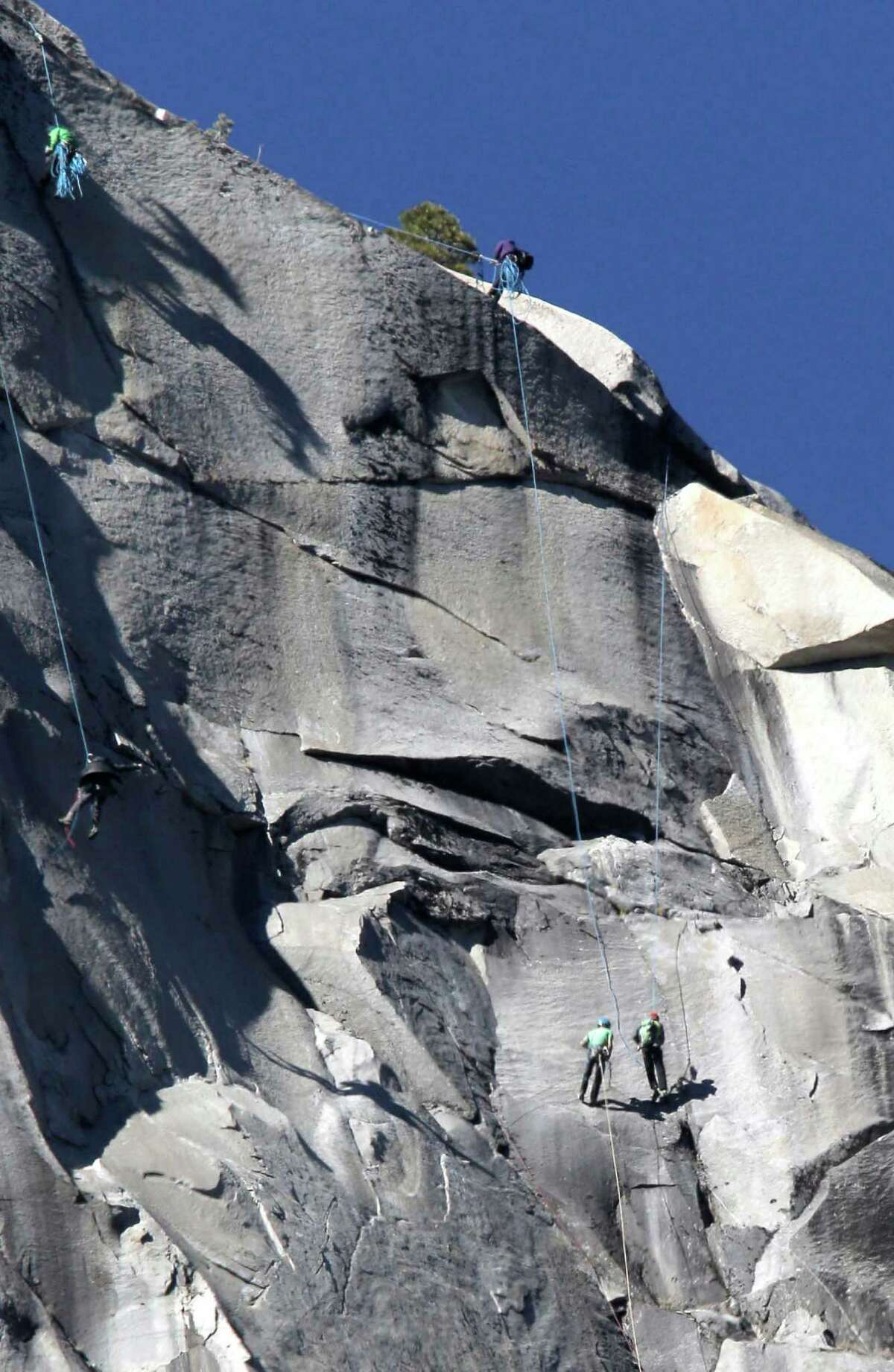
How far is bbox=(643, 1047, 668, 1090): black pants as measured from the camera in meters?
19.5

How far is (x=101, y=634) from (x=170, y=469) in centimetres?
214

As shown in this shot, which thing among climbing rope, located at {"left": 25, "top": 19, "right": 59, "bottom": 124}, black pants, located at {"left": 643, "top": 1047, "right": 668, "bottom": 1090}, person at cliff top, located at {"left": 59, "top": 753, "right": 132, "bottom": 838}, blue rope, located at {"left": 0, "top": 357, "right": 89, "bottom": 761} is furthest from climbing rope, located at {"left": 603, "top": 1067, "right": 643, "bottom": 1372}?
climbing rope, located at {"left": 25, "top": 19, "right": 59, "bottom": 124}

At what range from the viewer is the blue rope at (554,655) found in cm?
2080

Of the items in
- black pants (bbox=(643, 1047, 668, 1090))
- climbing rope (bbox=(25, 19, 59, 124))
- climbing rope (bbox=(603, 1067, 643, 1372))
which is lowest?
climbing rope (bbox=(603, 1067, 643, 1372))

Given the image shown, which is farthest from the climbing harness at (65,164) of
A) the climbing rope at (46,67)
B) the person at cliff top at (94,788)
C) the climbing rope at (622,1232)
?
the climbing rope at (622,1232)

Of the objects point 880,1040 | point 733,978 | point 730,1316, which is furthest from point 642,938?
point 730,1316

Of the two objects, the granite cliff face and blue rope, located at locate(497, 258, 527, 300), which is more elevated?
blue rope, located at locate(497, 258, 527, 300)

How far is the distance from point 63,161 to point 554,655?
6.51 meters

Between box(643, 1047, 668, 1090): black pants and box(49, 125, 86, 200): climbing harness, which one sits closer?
box(643, 1047, 668, 1090): black pants

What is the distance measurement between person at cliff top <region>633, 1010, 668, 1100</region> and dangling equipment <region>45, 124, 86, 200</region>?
938 centimetres

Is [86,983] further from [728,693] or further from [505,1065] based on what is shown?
[728,693]

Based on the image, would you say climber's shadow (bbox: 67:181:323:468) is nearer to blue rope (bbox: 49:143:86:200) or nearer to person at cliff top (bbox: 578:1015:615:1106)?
blue rope (bbox: 49:143:86:200)

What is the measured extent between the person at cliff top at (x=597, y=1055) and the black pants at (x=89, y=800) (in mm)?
4313

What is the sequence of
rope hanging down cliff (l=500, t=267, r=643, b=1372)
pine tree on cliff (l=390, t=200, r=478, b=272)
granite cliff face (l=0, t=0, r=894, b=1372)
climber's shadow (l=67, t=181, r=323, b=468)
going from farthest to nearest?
pine tree on cliff (l=390, t=200, r=478, b=272)
climber's shadow (l=67, t=181, r=323, b=468)
rope hanging down cliff (l=500, t=267, r=643, b=1372)
granite cliff face (l=0, t=0, r=894, b=1372)
